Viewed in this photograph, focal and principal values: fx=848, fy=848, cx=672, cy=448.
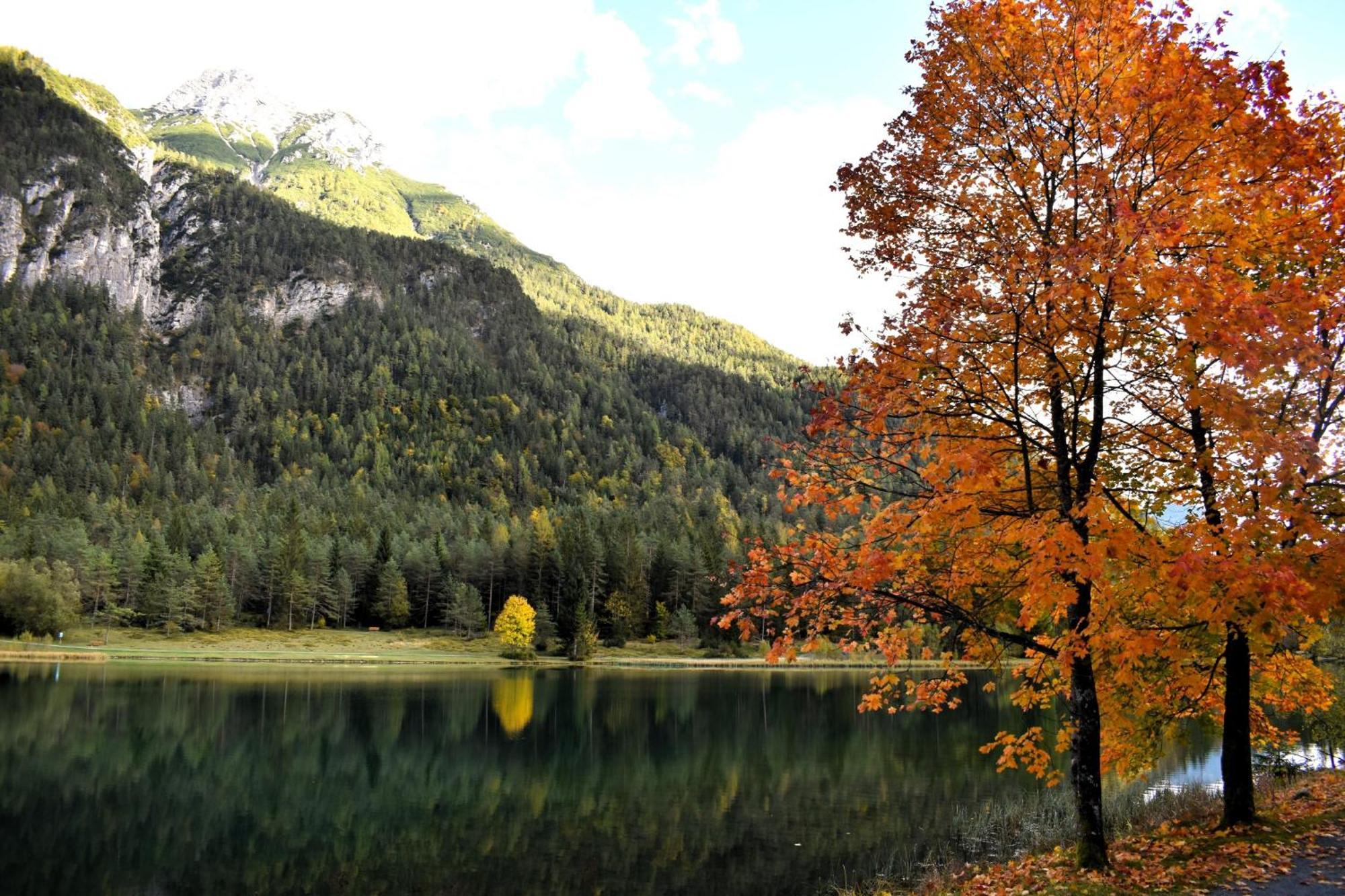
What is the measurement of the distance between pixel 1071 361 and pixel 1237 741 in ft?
27.7

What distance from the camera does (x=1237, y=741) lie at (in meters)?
14.1

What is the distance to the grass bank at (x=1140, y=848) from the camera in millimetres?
11109

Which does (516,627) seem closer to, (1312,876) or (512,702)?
(512,702)

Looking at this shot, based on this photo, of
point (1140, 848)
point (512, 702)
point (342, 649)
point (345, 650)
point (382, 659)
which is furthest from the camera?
point (342, 649)

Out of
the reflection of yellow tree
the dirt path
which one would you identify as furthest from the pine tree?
the dirt path

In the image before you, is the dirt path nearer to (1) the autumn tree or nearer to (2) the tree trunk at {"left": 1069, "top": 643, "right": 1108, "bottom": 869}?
(2) the tree trunk at {"left": 1069, "top": 643, "right": 1108, "bottom": 869}

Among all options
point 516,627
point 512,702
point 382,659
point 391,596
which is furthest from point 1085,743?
point 391,596

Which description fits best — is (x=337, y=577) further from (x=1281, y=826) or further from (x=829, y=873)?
(x=1281, y=826)

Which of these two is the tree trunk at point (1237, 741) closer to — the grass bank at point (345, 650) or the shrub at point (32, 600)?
the grass bank at point (345, 650)

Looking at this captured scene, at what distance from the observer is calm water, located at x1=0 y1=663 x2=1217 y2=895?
20344 millimetres

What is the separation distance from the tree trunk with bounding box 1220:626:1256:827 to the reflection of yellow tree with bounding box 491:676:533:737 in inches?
1310

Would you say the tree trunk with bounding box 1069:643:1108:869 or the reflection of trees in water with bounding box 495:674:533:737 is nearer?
the tree trunk with bounding box 1069:643:1108:869

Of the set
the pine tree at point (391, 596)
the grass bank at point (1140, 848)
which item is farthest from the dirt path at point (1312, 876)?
the pine tree at point (391, 596)

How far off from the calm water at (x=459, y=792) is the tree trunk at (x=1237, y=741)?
872 cm
